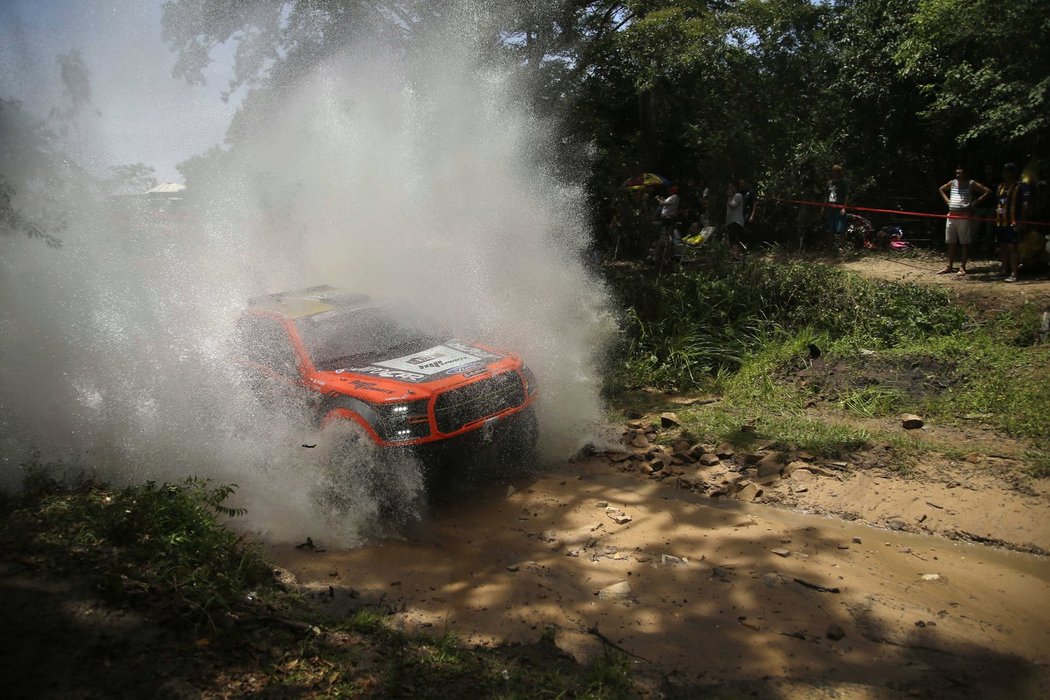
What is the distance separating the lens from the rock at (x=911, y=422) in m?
7.14

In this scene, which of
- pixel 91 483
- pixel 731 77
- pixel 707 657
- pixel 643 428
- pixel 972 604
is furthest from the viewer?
pixel 731 77

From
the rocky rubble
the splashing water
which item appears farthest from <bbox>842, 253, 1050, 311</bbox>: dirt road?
the splashing water

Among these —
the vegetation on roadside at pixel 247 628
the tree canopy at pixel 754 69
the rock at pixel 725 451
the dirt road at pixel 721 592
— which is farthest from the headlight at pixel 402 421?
the tree canopy at pixel 754 69

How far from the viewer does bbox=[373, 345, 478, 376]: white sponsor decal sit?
20.7 feet

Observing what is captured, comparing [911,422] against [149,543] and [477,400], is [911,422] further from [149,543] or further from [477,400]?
[149,543]

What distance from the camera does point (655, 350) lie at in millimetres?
9844

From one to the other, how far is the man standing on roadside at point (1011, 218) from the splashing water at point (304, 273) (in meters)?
5.75

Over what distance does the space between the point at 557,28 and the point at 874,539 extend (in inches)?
464

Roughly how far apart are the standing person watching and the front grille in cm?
983

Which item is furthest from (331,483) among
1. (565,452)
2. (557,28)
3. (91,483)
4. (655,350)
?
(557,28)

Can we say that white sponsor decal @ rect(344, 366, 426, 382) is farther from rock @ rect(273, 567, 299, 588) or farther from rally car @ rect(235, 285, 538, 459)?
rock @ rect(273, 567, 299, 588)

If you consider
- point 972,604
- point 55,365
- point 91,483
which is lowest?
point 972,604

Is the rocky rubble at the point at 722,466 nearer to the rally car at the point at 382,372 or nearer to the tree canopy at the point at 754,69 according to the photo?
the rally car at the point at 382,372

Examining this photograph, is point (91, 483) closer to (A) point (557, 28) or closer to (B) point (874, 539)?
(B) point (874, 539)
